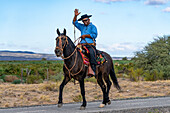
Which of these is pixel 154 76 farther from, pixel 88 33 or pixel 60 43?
pixel 60 43

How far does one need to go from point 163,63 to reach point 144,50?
3.03m

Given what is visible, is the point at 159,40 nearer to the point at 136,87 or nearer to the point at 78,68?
the point at 136,87

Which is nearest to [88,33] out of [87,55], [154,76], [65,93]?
[87,55]

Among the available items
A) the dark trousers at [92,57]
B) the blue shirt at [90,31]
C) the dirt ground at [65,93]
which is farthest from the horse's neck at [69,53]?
the dirt ground at [65,93]

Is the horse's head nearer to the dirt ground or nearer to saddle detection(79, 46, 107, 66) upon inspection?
saddle detection(79, 46, 107, 66)

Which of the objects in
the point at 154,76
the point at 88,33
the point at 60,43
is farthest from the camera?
the point at 154,76

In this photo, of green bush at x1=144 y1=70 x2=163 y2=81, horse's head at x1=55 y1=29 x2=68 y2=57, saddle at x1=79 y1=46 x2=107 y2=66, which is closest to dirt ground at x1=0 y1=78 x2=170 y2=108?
saddle at x1=79 y1=46 x2=107 y2=66

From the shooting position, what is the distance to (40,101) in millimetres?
16719

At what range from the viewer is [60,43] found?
9.68 metres

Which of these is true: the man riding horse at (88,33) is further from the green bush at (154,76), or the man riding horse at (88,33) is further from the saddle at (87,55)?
the green bush at (154,76)

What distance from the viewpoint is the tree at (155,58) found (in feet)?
99.9

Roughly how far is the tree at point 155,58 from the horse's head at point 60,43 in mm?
21402

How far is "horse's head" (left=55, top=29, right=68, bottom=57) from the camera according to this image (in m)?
9.57

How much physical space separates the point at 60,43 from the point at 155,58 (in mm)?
23689
